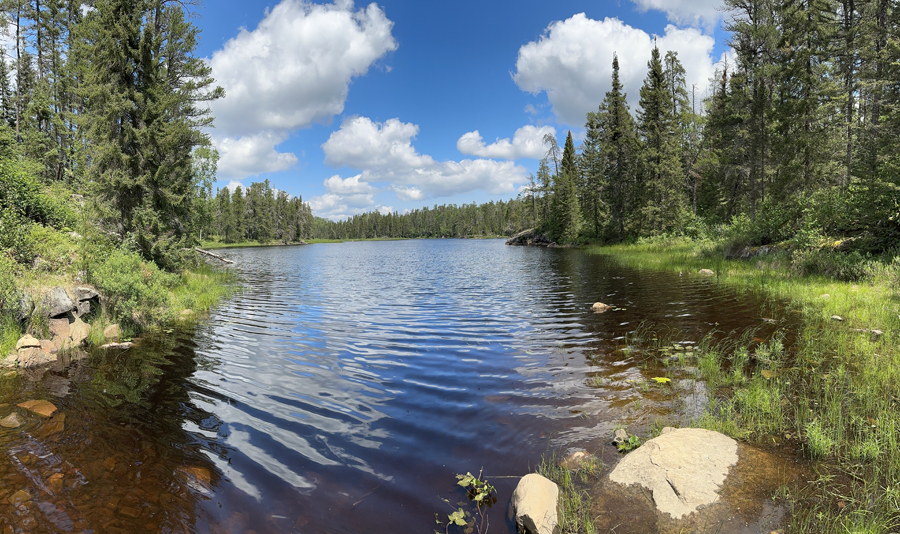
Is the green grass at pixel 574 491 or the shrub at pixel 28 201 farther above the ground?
the shrub at pixel 28 201

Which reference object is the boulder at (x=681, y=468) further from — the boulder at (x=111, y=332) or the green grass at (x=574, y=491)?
the boulder at (x=111, y=332)

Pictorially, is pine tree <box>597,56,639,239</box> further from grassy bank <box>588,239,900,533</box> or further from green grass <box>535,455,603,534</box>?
green grass <box>535,455,603,534</box>

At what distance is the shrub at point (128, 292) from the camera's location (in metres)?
12.3

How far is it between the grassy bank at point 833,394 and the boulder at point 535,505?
2122 mm

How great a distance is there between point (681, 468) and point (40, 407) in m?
10.2

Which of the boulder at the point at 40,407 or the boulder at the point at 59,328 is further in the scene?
the boulder at the point at 59,328

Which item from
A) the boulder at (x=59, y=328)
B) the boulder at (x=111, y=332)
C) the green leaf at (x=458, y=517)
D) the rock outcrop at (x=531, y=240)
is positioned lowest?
the green leaf at (x=458, y=517)

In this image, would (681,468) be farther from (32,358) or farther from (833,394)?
(32,358)

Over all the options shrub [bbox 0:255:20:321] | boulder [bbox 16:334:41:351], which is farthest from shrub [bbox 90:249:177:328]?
boulder [bbox 16:334:41:351]

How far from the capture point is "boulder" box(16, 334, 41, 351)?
31.4 feet

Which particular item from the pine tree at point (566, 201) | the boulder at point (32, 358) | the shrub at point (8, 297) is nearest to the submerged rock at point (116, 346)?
the boulder at point (32, 358)

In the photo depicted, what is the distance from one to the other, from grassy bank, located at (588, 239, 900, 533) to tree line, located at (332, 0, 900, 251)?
18.6 ft

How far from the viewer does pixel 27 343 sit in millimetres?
9656

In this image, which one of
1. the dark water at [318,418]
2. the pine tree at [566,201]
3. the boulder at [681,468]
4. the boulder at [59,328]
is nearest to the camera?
the boulder at [681,468]
